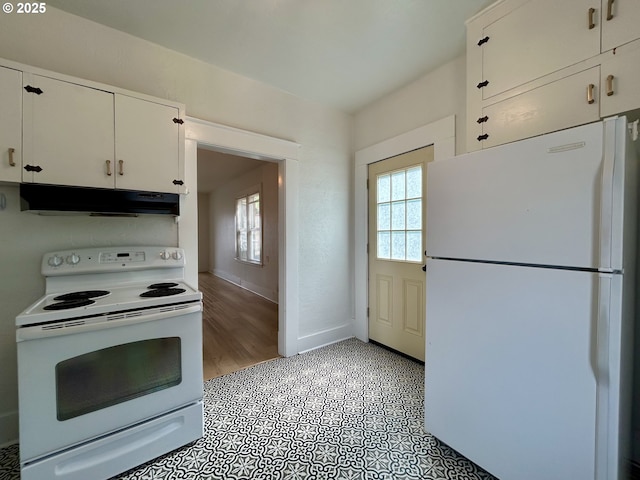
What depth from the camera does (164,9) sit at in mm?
1663

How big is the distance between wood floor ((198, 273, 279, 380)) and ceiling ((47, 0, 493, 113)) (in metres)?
2.66

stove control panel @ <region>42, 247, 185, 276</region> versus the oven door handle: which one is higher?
stove control panel @ <region>42, 247, 185, 276</region>

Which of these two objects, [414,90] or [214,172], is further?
[214,172]

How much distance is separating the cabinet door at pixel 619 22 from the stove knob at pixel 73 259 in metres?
3.05

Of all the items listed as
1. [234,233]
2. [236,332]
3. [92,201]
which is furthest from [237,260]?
[92,201]

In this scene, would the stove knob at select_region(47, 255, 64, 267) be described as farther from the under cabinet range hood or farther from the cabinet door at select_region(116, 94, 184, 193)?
the cabinet door at select_region(116, 94, 184, 193)

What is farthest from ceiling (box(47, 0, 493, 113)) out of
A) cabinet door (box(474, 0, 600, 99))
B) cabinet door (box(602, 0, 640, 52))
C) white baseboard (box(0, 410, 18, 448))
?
white baseboard (box(0, 410, 18, 448))

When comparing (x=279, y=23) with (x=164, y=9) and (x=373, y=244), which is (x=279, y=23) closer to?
(x=164, y=9)

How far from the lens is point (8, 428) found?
5.11 ft

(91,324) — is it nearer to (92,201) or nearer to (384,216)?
(92,201)

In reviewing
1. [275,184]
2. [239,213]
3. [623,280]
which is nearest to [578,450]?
[623,280]

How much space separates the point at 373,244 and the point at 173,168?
2046 millimetres

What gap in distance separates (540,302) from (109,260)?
2.38 m

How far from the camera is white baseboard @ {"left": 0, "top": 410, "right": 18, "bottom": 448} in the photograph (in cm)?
154
